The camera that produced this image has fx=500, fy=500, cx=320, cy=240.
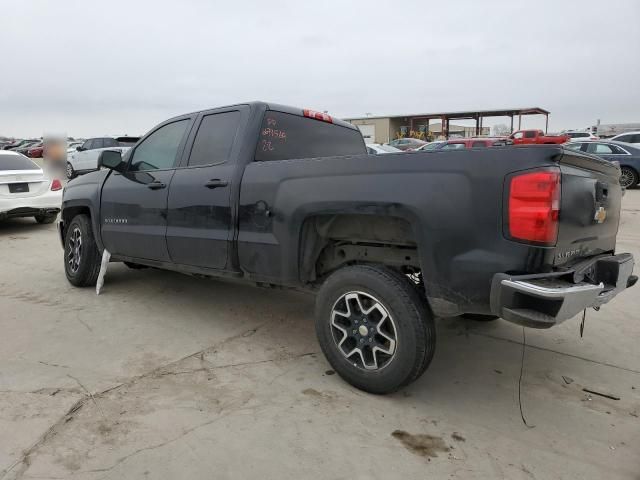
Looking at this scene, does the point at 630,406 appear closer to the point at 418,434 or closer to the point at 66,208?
the point at 418,434

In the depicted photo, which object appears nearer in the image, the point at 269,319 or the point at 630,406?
the point at 630,406

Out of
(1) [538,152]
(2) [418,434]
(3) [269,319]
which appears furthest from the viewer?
(3) [269,319]

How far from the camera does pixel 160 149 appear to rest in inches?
185

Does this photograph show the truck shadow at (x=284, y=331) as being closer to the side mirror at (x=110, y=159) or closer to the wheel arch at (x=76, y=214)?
the wheel arch at (x=76, y=214)

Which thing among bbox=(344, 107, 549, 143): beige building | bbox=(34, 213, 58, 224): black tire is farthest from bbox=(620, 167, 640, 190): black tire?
bbox=(344, 107, 549, 143): beige building

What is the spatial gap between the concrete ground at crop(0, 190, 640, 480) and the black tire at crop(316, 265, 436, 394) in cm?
16

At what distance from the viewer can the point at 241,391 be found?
3.16 metres

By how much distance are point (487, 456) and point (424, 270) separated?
99 centimetres

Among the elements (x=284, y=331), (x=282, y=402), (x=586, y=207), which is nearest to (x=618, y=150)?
(x=586, y=207)

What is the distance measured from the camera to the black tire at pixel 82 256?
5367mm

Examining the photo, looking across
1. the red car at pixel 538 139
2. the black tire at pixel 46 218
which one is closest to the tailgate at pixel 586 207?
the red car at pixel 538 139

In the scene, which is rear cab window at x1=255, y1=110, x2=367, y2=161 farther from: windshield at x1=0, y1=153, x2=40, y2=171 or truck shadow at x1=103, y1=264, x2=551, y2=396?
windshield at x1=0, y1=153, x2=40, y2=171

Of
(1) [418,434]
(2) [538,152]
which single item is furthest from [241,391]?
(2) [538,152]

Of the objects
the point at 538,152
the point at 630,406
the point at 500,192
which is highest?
the point at 538,152
